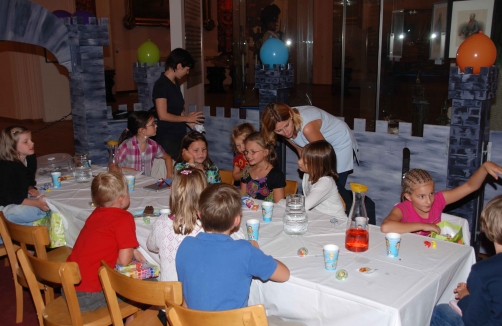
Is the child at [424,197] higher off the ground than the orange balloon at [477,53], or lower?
lower

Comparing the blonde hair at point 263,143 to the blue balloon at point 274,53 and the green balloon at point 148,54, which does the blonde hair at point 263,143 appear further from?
the green balloon at point 148,54

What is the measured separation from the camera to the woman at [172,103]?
484cm

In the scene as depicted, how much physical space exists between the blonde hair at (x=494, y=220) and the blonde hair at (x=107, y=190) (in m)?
1.77

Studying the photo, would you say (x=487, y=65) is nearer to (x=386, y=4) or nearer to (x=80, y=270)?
(x=80, y=270)

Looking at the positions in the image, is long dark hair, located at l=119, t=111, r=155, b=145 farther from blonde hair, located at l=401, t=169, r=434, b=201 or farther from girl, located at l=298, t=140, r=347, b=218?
blonde hair, located at l=401, t=169, r=434, b=201

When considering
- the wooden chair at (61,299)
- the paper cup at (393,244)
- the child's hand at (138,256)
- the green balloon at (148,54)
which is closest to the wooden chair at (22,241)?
the wooden chair at (61,299)

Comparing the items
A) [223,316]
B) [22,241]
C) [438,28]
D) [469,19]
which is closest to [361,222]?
[223,316]

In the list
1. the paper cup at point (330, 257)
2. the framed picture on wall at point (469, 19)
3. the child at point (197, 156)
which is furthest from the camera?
the framed picture on wall at point (469, 19)

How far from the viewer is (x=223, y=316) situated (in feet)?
5.60

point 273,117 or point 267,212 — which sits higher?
point 273,117

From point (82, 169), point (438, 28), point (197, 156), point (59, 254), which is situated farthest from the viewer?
point (438, 28)

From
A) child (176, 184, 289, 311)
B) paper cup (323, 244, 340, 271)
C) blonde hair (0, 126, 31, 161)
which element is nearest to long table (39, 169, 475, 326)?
paper cup (323, 244, 340, 271)

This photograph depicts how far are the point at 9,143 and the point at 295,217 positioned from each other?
230 centimetres

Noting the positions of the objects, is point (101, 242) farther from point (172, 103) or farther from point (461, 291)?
point (172, 103)
